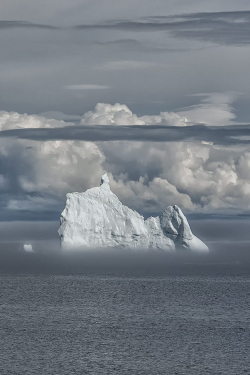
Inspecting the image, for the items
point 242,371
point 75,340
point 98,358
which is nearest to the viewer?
point 242,371

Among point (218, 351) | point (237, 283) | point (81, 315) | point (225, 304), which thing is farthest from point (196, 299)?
point (218, 351)

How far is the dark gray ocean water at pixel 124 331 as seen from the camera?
84.5m

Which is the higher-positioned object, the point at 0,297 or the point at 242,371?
the point at 0,297

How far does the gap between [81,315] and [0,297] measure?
32030 mm

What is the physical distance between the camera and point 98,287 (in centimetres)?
18400

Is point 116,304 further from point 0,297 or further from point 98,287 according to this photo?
point 98,287

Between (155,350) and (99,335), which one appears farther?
(99,335)

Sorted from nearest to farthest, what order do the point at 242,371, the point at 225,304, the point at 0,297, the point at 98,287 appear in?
1. the point at 242,371
2. the point at 225,304
3. the point at 0,297
4. the point at 98,287

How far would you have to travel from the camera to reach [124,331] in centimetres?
10888

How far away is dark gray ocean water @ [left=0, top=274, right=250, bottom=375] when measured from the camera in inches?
3327

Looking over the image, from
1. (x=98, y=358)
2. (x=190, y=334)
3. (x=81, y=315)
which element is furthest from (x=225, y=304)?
(x=98, y=358)

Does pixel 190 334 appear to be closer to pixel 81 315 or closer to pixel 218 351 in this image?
pixel 218 351

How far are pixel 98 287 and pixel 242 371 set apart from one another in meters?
104

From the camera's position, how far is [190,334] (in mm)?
105562
